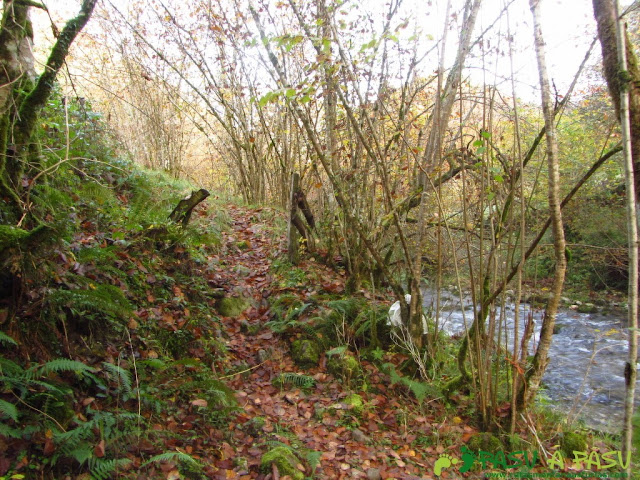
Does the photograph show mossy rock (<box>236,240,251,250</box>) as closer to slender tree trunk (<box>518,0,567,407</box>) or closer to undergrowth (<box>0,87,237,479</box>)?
undergrowth (<box>0,87,237,479</box>)

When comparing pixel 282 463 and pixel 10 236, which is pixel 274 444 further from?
pixel 10 236

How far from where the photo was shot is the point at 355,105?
18.9 feet

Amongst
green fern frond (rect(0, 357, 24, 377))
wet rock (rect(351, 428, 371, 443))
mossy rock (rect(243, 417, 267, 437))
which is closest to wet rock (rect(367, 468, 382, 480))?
wet rock (rect(351, 428, 371, 443))

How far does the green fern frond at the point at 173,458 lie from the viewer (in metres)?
2.17

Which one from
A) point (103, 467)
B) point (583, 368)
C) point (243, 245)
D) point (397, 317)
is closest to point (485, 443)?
point (397, 317)

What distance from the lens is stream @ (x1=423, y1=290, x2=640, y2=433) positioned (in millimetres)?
4750

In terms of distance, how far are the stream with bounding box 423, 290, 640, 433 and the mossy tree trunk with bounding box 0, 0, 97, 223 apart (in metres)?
3.57

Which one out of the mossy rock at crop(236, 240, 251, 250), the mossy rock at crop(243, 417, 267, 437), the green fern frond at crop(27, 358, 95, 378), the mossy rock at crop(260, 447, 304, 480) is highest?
the mossy rock at crop(236, 240, 251, 250)

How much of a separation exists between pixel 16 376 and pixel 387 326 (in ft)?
11.7

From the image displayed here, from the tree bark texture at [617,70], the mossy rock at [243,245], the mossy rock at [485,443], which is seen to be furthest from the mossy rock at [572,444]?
the mossy rock at [243,245]

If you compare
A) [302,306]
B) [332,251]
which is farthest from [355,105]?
[302,306]

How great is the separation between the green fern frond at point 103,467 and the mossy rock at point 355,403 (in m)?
2.07

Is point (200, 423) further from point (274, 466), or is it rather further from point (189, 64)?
point (189, 64)

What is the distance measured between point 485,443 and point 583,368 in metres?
3.92
